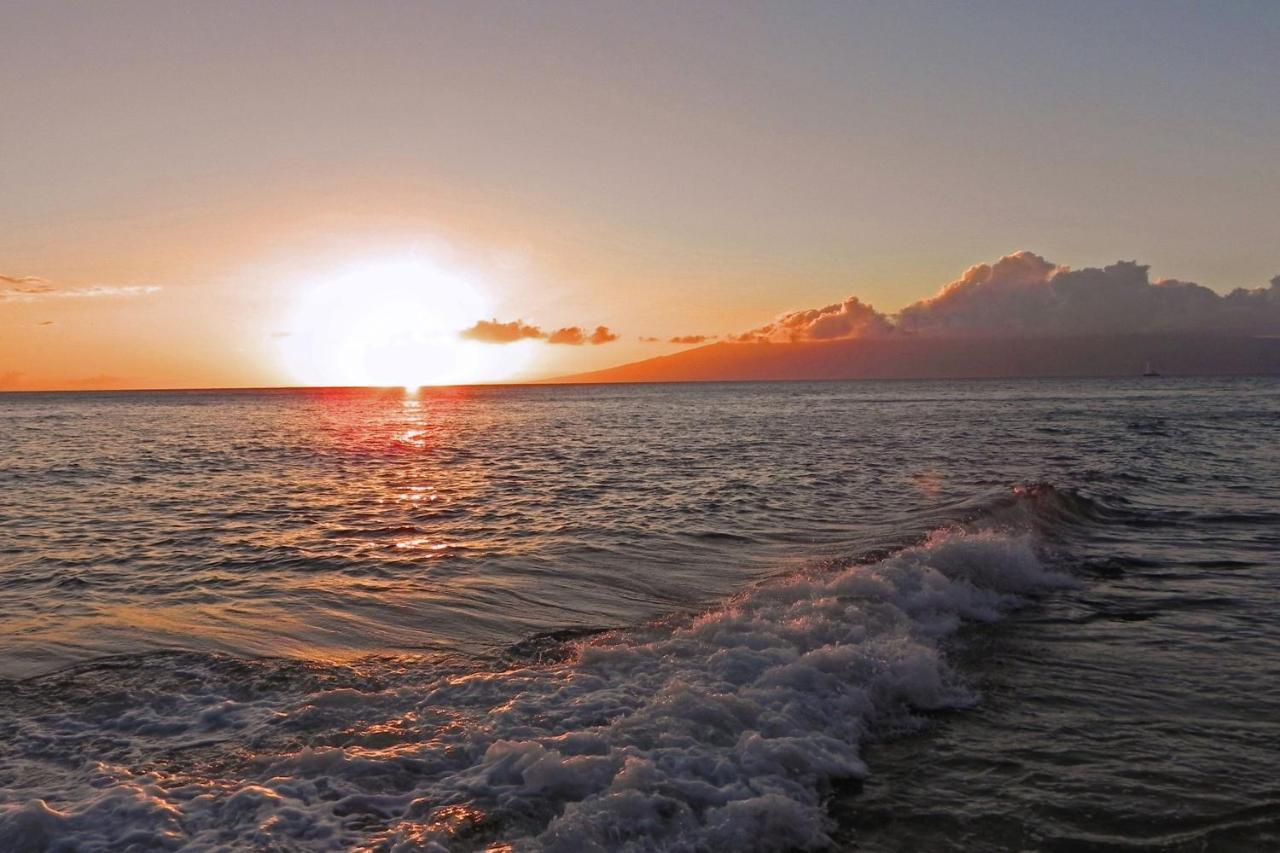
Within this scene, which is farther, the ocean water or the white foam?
the ocean water

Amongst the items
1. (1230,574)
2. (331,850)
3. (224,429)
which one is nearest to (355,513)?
(331,850)

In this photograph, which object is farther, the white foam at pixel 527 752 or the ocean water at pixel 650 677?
the ocean water at pixel 650 677

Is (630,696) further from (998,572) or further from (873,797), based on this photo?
(998,572)

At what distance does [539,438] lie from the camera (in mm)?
58031

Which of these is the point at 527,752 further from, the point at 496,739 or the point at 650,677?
the point at 650,677

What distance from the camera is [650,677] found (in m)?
9.30

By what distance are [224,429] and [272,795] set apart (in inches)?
2825

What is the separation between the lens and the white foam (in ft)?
20.9

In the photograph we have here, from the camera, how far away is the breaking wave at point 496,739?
6402 millimetres

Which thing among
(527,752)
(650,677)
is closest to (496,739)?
(527,752)

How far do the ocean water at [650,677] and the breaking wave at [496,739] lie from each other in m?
0.04

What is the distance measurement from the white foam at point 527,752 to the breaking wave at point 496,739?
0.02 m

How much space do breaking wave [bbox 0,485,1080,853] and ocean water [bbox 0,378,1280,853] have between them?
0.12 ft

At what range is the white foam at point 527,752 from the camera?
637 centimetres
